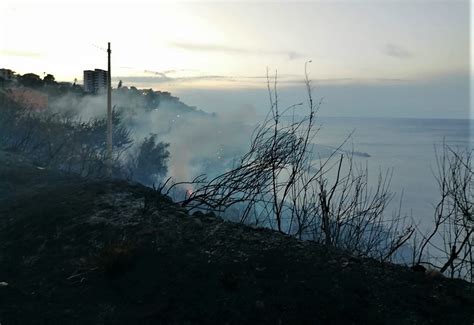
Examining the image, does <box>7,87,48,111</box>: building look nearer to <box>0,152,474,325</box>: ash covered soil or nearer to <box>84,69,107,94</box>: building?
<box>84,69,107,94</box>: building

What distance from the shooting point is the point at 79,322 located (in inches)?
173

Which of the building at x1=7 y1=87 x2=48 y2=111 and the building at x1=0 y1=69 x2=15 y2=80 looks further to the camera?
the building at x1=0 y1=69 x2=15 y2=80

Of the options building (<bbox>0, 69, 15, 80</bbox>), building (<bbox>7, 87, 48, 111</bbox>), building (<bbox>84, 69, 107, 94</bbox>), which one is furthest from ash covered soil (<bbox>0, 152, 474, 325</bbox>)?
building (<bbox>0, 69, 15, 80</bbox>)

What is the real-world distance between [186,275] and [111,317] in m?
0.99

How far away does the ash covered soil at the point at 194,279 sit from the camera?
4.14m

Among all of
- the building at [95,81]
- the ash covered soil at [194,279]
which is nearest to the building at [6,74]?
the building at [95,81]

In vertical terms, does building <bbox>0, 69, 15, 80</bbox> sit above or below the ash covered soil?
above

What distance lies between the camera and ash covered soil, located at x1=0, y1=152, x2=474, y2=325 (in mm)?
4137

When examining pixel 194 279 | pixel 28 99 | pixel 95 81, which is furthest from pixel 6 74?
pixel 194 279

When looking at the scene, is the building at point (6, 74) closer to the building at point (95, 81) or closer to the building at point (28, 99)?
the building at point (28, 99)

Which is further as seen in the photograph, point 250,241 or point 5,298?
point 250,241

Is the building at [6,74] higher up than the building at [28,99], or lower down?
higher up

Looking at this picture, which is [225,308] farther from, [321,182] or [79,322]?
[321,182]

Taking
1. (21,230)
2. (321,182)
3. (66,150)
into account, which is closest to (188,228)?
(321,182)
